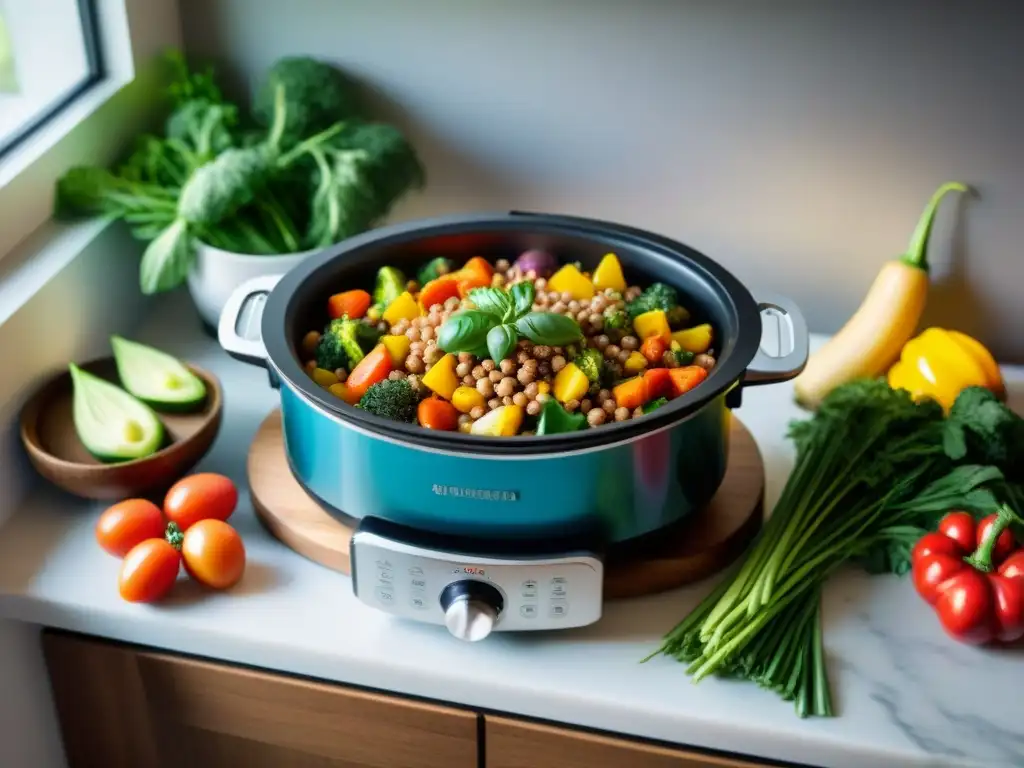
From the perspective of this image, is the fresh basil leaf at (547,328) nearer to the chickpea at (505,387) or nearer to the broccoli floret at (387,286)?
the chickpea at (505,387)

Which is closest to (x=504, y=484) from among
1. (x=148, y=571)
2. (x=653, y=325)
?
(x=653, y=325)

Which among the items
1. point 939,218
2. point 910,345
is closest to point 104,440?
point 910,345

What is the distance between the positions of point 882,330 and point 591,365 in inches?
20.9

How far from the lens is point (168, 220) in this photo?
4.99ft

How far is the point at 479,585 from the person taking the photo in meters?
1.12

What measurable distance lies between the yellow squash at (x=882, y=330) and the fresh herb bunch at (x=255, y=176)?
0.61 m

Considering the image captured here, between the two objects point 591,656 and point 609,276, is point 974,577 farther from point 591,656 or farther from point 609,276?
point 609,276

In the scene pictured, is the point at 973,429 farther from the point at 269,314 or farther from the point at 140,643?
the point at 140,643

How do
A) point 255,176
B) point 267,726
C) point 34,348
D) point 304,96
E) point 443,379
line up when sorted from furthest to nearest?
point 304,96
point 255,176
point 34,348
point 267,726
point 443,379

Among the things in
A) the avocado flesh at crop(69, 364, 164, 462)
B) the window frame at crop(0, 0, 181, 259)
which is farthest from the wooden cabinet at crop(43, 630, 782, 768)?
the window frame at crop(0, 0, 181, 259)

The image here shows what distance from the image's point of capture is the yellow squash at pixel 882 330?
4.91ft

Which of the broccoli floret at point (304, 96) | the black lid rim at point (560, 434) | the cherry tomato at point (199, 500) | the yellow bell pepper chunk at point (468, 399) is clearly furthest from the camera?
the broccoli floret at point (304, 96)

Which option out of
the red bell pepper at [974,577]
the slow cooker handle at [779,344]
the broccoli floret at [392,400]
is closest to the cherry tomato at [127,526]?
the broccoli floret at [392,400]

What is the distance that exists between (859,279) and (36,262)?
1.08 metres
